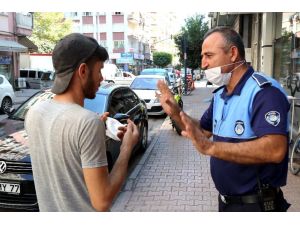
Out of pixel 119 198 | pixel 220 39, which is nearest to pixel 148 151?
pixel 119 198

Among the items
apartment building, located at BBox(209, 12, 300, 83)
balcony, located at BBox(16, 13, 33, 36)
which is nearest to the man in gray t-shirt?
apartment building, located at BBox(209, 12, 300, 83)

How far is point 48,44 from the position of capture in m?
47.1

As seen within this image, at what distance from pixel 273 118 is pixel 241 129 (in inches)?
8.3

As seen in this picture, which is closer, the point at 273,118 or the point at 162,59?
the point at 273,118

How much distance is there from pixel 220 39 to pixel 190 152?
6.05 meters

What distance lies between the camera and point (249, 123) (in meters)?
2.18

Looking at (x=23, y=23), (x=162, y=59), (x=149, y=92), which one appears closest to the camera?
(x=149, y=92)

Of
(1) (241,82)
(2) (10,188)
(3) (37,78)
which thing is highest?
(1) (241,82)

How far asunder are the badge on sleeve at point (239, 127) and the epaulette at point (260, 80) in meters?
0.23

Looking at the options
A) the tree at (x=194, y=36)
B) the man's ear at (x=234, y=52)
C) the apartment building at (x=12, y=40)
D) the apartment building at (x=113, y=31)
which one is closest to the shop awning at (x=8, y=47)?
the apartment building at (x=12, y=40)

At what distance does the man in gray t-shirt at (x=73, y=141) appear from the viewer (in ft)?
5.75

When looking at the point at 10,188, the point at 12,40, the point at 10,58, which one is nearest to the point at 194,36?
the point at 12,40

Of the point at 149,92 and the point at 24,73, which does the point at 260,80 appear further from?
the point at 24,73
